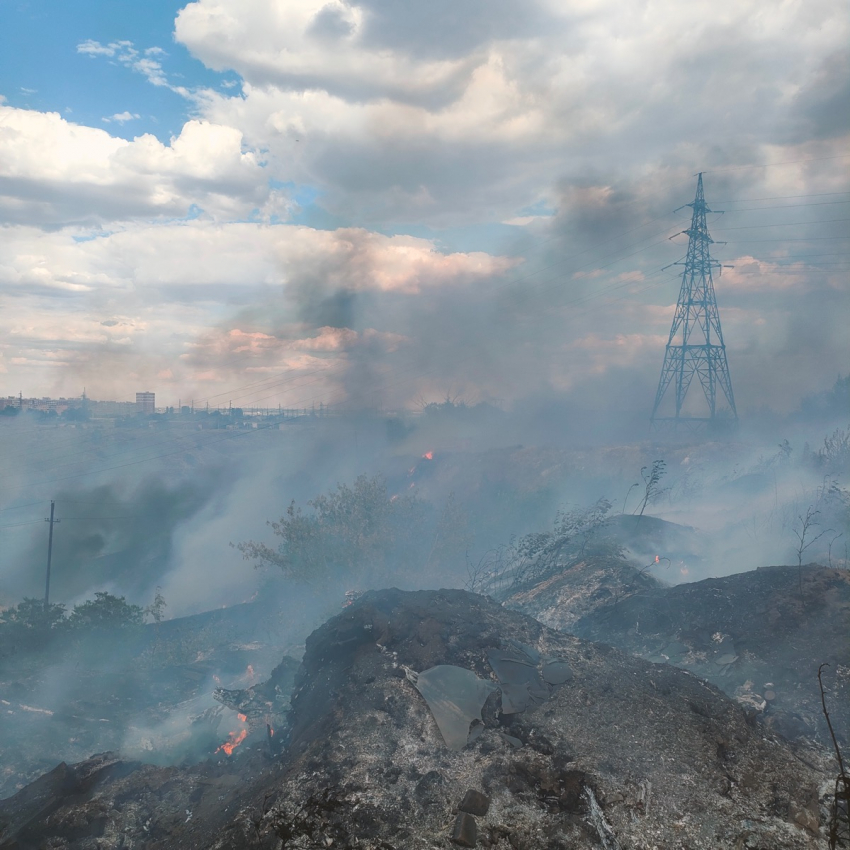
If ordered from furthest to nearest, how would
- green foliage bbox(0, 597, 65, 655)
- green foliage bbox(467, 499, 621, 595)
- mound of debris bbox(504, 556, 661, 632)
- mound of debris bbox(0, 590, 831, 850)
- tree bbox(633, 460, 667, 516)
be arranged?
tree bbox(633, 460, 667, 516), green foliage bbox(467, 499, 621, 595), green foliage bbox(0, 597, 65, 655), mound of debris bbox(504, 556, 661, 632), mound of debris bbox(0, 590, 831, 850)

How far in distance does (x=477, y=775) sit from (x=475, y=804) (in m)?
0.74

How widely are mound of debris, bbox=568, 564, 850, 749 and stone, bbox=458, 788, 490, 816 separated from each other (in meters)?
5.74

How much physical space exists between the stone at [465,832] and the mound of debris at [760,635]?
19.9 ft

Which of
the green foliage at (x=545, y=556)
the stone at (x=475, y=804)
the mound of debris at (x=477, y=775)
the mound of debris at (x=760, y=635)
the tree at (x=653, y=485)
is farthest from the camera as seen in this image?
the tree at (x=653, y=485)

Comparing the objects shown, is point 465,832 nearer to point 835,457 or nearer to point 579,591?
point 579,591

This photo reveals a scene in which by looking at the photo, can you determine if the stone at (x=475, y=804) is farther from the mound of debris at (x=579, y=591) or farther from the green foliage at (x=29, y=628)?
the green foliage at (x=29, y=628)

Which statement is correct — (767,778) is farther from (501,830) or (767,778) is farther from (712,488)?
(712,488)

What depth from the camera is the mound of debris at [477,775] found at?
917 centimetres

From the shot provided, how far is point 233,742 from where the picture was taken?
51.1ft

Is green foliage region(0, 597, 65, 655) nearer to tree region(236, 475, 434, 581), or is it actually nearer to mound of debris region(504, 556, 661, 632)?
tree region(236, 475, 434, 581)

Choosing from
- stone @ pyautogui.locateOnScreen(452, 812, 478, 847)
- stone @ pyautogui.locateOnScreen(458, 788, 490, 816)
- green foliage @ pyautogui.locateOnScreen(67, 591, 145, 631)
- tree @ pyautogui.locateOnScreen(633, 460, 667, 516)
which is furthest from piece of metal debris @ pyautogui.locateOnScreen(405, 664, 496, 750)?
tree @ pyautogui.locateOnScreen(633, 460, 667, 516)

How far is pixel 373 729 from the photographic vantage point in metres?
11.4

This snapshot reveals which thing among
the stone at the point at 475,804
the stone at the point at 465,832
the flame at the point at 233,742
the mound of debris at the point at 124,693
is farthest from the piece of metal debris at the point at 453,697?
the mound of debris at the point at 124,693

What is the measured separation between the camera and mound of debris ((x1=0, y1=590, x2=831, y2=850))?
917cm
